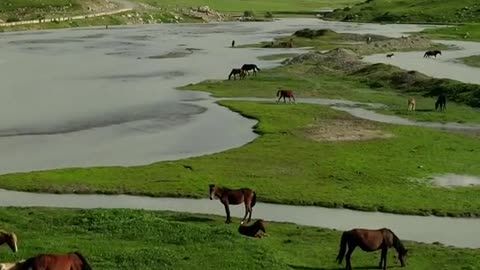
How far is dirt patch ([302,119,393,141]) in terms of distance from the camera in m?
49.0

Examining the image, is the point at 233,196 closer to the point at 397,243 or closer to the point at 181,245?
the point at 181,245

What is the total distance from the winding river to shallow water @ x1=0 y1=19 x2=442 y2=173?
0.28ft

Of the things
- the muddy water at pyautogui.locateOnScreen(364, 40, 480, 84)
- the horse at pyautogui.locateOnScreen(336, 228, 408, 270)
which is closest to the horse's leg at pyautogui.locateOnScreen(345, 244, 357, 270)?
the horse at pyautogui.locateOnScreen(336, 228, 408, 270)

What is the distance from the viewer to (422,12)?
17425 cm

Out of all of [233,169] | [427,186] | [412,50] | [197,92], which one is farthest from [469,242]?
[412,50]

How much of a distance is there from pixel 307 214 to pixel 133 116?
2824 cm

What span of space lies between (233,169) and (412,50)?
7976 cm

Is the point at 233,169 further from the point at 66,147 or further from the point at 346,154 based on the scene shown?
the point at 66,147

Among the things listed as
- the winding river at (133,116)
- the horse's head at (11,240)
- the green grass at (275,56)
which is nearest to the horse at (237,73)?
the winding river at (133,116)

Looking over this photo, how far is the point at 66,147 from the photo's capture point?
153ft

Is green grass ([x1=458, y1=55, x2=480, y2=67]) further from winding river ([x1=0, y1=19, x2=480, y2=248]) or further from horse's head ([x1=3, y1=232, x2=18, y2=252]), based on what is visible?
horse's head ([x1=3, y1=232, x2=18, y2=252])

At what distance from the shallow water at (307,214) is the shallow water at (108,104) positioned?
6.65 m

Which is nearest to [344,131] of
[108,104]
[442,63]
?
[108,104]

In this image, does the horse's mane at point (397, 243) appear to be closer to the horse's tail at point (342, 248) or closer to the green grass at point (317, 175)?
the horse's tail at point (342, 248)
